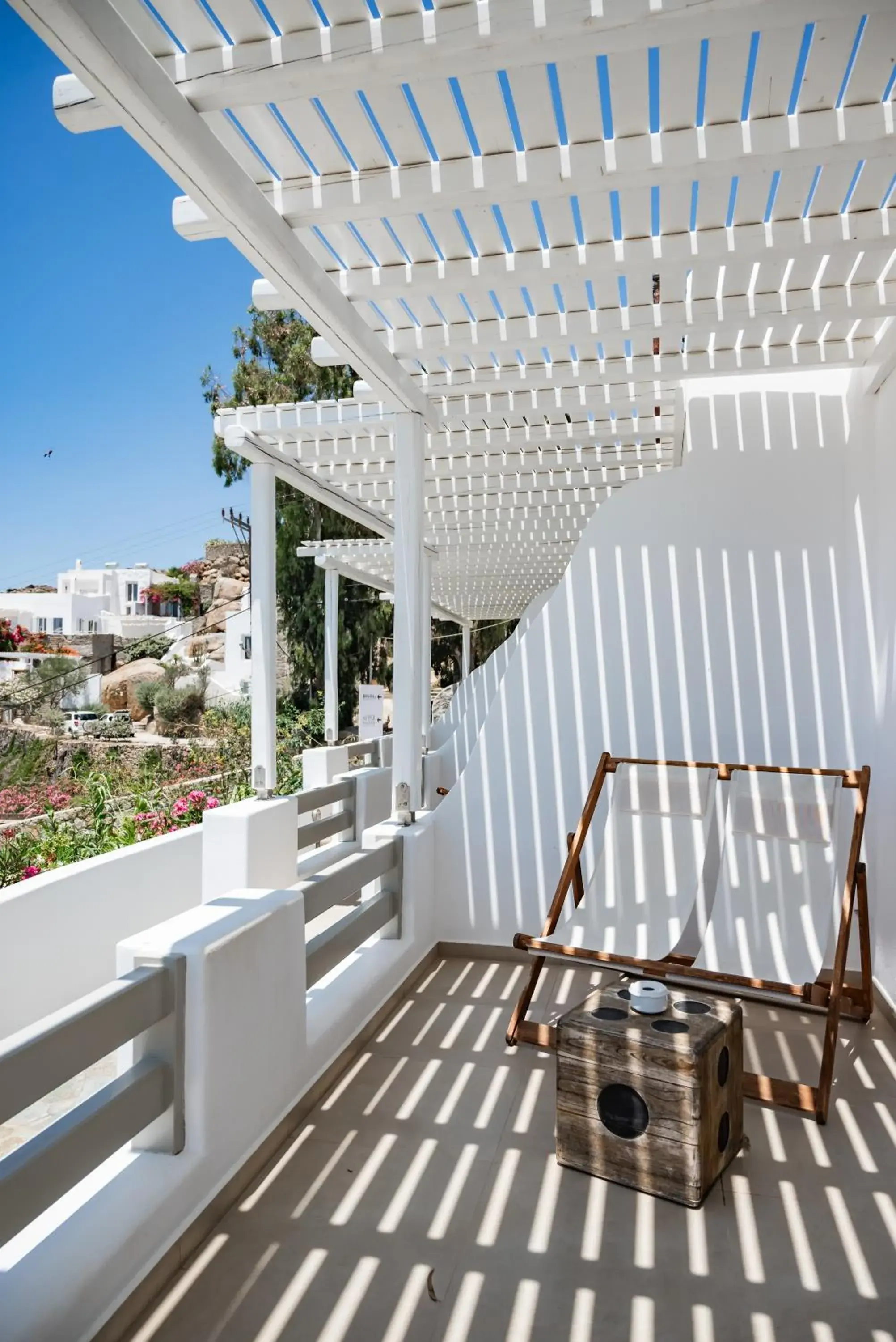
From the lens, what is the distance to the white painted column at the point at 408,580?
16.9ft

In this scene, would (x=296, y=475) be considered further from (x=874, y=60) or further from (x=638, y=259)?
(x=874, y=60)

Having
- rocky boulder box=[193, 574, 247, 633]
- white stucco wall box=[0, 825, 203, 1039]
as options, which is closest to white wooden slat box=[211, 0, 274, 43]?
white stucco wall box=[0, 825, 203, 1039]

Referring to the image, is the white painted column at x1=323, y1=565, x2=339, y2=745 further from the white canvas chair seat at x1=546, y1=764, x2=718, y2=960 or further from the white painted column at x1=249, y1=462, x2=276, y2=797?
the white canvas chair seat at x1=546, y1=764, x2=718, y2=960

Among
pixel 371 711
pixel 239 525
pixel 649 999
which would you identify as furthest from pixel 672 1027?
pixel 239 525

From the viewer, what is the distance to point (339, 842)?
7629 millimetres

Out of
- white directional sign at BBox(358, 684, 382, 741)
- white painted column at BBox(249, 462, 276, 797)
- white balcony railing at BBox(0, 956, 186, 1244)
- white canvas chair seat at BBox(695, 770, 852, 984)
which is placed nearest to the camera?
white balcony railing at BBox(0, 956, 186, 1244)

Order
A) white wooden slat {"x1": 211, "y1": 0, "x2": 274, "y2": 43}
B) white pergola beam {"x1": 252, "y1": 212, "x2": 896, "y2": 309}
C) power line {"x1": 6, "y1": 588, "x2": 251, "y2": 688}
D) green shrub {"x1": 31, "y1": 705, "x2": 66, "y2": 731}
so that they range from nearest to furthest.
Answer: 1. white wooden slat {"x1": 211, "y1": 0, "x2": 274, "y2": 43}
2. white pergola beam {"x1": 252, "y1": 212, "x2": 896, "y2": 309}
3. green shrub {"x1": 31, "y1": 705, "x2": 66, "y2": 731}
4. power line {"x1": 6, "y1": 588, "x2": 251, "y2": 688}

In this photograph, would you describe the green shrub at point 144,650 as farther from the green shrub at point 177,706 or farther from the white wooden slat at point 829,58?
the white wooden slat at point 829,58

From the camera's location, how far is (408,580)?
Answer: 5.22 metres

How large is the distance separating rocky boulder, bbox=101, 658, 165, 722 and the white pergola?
74.2ft

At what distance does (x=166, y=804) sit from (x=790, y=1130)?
640 centimetres

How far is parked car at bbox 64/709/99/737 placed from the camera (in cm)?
2148

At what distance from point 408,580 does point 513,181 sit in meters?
2.40

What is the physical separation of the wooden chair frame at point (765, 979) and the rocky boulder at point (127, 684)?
24.1 meters
